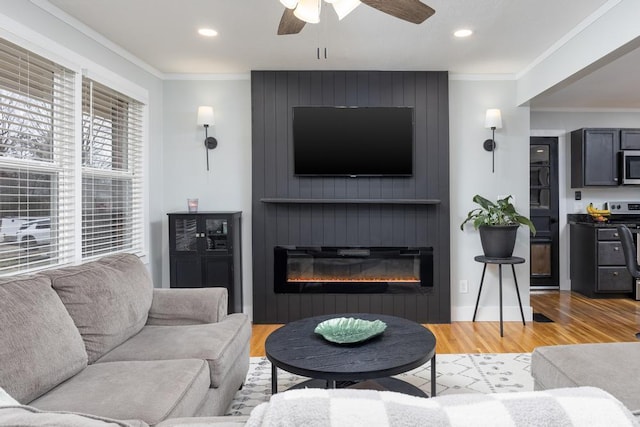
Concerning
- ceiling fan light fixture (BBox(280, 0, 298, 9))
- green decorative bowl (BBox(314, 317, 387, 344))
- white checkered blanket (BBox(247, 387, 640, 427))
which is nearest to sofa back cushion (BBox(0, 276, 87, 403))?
green decorative bowl (BBox(314, 317, 387, 344))

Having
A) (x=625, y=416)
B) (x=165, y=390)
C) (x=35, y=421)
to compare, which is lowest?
(x=165, y=390)

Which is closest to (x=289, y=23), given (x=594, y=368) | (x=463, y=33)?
(x=463, y=33)

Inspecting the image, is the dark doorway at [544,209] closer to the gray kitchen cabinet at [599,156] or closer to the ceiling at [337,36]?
the gray kitchen cabinet at [599,156]

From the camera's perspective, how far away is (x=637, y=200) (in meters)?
5.57

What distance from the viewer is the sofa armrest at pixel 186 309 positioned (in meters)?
2.53

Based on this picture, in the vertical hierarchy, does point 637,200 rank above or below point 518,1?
below

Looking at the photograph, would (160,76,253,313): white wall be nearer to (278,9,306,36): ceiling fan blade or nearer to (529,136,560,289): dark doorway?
(278,9,306,36): ceiling fan blade

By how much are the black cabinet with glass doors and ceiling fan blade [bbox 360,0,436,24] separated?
2353 mm

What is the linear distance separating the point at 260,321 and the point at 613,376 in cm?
299

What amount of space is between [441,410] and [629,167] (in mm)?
6070

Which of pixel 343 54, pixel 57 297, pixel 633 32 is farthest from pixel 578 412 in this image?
pixel 343 54

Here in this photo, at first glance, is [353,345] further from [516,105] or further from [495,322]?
[516,105]

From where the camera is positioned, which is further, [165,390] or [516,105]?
[516,105]

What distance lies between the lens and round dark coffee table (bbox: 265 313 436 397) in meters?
1.79
